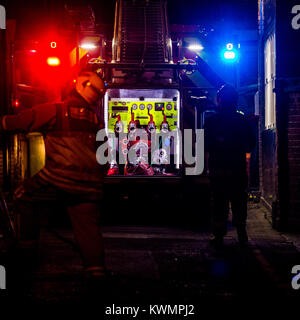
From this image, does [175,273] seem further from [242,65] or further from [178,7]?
[178,7]

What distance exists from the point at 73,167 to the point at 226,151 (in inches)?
105

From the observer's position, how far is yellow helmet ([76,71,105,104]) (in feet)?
12.8

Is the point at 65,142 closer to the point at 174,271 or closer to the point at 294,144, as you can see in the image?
the point at 174,271

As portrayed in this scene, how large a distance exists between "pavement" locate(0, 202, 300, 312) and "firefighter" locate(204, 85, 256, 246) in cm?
65

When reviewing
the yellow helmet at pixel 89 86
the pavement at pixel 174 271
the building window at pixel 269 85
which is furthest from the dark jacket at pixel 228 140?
the building window at pixel 269 85

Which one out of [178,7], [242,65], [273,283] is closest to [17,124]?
[273,283]

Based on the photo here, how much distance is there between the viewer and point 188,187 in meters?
8.01

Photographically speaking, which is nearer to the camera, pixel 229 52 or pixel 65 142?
pixel 65 142

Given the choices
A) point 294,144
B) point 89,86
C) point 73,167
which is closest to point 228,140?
point 294,144

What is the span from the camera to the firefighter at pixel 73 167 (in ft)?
12.2

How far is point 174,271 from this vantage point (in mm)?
4613

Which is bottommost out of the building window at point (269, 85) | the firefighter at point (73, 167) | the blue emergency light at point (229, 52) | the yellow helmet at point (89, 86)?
the firefighter at point (73, 167)

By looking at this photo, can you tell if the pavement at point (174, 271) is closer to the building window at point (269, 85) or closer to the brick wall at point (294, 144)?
the brick wall at point (294, 144)

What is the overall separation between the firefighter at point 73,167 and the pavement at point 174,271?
0.48m
